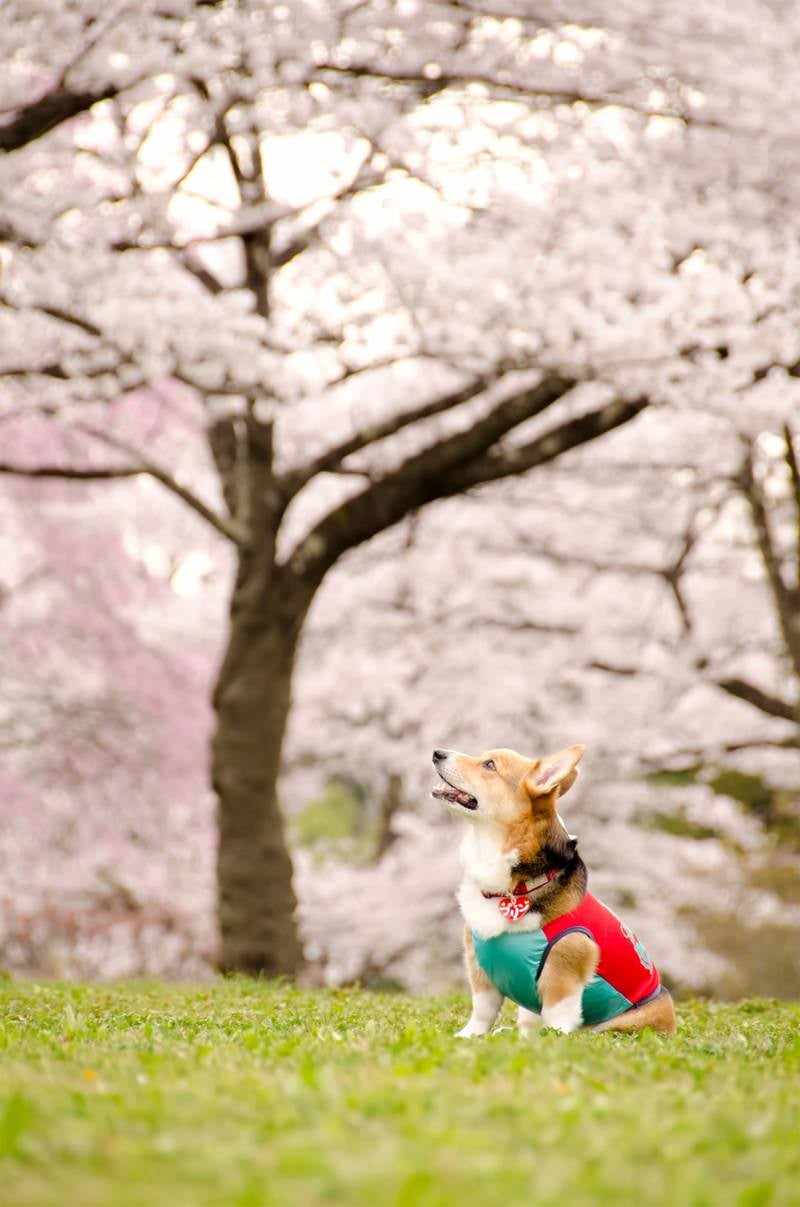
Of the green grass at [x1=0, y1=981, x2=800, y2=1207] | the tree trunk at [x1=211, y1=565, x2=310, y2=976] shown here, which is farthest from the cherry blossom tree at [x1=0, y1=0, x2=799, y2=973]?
the green grass at [x1=0, y1=981, x2=800, y2=1207]

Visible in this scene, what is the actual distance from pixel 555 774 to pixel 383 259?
7162 mm

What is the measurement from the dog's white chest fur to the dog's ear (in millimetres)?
309

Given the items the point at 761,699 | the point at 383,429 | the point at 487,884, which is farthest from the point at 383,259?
the point at 487,884

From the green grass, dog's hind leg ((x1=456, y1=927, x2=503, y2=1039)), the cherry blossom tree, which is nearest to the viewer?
the green grass

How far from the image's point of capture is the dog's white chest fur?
5801mm

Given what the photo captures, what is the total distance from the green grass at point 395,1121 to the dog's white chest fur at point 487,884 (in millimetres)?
505

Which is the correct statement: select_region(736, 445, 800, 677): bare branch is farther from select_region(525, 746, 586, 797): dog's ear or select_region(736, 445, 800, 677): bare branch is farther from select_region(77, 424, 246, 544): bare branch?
select_region(525, 746, 586, 797): dog's ear

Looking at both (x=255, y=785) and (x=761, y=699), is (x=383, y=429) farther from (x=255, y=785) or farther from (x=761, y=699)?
(x=761, y=699)

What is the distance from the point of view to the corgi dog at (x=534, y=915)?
572 centimetres

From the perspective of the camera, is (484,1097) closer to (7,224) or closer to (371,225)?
(7,224)

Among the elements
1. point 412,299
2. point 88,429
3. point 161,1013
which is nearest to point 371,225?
point 412,299

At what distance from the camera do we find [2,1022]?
651 centimetres

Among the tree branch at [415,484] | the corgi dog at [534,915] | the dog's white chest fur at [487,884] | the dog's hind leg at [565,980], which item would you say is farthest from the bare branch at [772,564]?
the dog's hind leg at [565,980]

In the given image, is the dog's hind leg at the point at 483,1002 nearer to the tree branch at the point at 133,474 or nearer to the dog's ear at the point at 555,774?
the dog's ear at the point at 555,774
